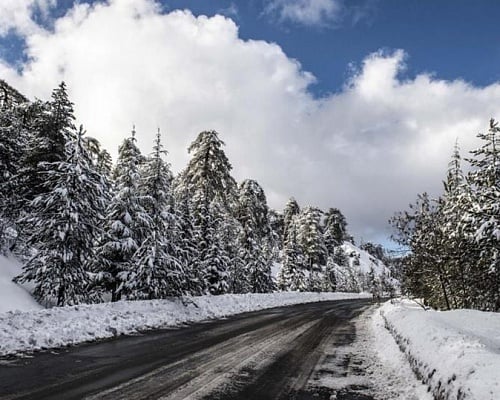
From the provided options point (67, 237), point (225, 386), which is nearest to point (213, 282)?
point (67, 237)

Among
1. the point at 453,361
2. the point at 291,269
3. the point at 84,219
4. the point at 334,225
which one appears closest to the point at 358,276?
the point at 334,225

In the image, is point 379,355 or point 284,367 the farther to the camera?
point 379,355

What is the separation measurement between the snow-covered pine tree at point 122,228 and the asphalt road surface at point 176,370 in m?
8.04

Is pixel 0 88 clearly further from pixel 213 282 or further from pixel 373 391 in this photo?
pixel 373 391

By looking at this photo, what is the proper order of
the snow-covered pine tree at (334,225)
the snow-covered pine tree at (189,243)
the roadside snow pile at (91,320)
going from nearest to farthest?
the roadside snow pile at (91,320), the snow-covered pine tree at (189,243), the snow-covered pine tree at (334,225)

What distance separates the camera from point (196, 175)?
36406 millimetres

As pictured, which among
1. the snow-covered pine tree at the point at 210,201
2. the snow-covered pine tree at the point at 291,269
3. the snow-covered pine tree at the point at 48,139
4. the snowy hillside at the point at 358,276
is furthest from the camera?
the snowy hillside at the point at 358,276

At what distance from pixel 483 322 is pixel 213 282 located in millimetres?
20613

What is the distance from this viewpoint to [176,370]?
6906 mm

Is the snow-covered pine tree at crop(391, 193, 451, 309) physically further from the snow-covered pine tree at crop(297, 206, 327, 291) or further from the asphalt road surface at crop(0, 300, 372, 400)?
the snow-covered pine tree at crop(297, 206, 327, 291)

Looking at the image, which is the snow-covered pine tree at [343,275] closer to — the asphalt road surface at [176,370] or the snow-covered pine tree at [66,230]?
the snow-covered pine tree at [66,230]

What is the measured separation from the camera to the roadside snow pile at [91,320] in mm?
8773

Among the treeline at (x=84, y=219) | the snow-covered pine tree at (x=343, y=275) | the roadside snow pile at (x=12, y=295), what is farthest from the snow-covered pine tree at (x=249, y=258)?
the snow-covered pine tree at (x=343, y=275)

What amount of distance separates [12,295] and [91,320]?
8.32 meters
